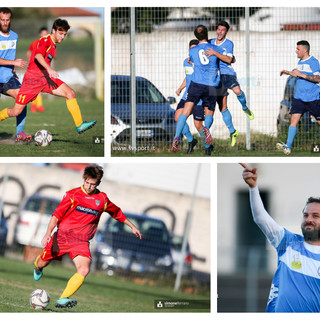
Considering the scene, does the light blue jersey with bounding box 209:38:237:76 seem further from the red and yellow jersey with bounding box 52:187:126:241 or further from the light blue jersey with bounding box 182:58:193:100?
the red and yellow jersey with bounding box 52:187:126:241

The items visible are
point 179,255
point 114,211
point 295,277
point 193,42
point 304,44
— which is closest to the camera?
point 295,277

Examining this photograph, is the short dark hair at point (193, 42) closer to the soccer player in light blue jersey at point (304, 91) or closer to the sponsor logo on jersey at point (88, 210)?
the soccer player in light blue jersey at point (304, 91)

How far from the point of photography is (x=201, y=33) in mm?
11031

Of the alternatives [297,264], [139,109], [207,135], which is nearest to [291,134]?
[207,135]

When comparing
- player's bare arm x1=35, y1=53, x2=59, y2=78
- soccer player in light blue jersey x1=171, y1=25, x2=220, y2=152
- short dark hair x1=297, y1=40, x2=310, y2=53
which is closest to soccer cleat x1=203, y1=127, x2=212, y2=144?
soccer player in light blue jersey x1=171, y1=25, x2=220, y2=152

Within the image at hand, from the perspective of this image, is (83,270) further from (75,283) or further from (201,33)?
(201,33)

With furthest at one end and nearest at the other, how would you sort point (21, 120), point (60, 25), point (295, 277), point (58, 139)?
point (58, 139) → point (21, 120) → point (60, 25) → point (295, 277)

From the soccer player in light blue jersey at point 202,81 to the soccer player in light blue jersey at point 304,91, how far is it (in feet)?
3.48

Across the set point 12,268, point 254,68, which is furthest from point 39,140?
point 254,68

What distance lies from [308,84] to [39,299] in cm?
479

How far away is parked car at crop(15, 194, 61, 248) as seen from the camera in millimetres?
11641

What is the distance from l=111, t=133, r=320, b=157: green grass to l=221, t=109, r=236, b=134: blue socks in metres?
0.19

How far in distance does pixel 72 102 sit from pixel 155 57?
5.55 feet

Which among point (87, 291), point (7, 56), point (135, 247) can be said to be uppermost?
point (7, 56)
